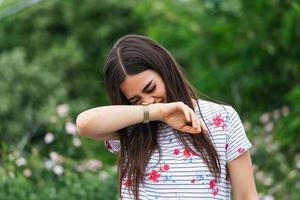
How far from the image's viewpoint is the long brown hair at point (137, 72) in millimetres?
2869

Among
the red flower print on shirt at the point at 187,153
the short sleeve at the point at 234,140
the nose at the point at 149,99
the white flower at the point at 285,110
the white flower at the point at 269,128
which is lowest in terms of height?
the red flower print on shirt at the point at 187,153

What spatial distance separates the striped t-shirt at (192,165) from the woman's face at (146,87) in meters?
0.15

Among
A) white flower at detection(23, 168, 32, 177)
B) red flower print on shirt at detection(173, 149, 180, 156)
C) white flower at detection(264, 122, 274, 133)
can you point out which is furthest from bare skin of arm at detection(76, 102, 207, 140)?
white flower at detection(264, 122, 274, 133)

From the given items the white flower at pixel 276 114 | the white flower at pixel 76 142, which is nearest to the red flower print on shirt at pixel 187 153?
the white flower at pixel 76 142

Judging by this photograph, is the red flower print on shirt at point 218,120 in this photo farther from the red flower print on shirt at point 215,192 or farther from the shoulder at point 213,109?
the red flower print on shirt at point 215,192

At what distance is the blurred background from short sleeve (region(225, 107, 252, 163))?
103 inches

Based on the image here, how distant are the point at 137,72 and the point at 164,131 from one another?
0.79 feet

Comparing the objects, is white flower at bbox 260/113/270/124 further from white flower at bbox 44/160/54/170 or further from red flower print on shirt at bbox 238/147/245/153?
red flower print on shirt at bbox 238/147/245/153

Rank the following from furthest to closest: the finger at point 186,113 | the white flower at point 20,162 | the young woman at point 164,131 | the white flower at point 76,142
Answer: the white flower at point 76,142 → the white flower at point 20,162 → the young woman at point 164,131 → the finger at point 186,113

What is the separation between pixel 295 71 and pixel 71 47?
367 inches

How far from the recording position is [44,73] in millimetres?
15336

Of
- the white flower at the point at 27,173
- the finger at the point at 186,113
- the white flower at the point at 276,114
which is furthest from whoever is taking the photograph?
the white flower at the point at 276,114

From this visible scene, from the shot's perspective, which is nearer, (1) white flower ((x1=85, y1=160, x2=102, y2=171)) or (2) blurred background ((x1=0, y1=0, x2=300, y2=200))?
(2) blurred background ((x1=0, y1=0, x2=300, y2=200))

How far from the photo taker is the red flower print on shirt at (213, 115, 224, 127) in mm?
2930
